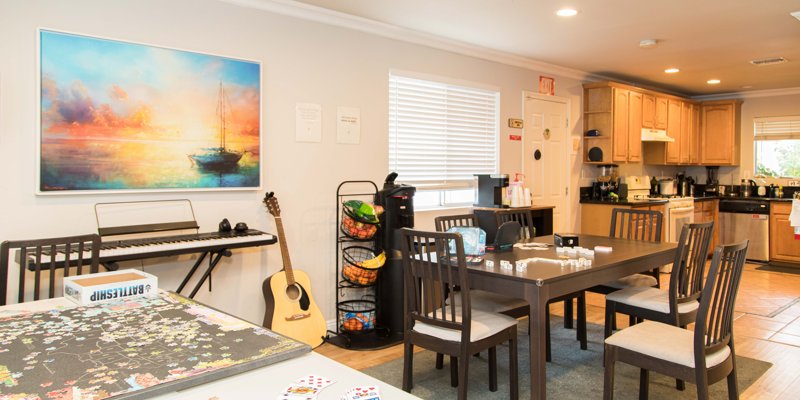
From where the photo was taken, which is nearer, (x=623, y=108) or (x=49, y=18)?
(x=49, y=18)

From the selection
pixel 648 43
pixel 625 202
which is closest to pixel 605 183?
pixel 625 202

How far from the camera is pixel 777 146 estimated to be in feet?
26.1

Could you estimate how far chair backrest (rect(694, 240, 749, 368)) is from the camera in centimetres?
227

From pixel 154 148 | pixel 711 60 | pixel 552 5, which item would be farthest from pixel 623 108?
pixel 154 148

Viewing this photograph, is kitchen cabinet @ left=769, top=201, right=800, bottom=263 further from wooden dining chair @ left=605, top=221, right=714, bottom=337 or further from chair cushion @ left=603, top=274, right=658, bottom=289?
wooden dining chair @ left=605, top=221, right=714, bottom=337

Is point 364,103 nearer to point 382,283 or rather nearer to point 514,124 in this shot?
point 382,283

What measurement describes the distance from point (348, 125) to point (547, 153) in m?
2.82

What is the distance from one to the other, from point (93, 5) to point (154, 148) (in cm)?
85

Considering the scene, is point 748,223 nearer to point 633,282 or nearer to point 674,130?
point 674,130

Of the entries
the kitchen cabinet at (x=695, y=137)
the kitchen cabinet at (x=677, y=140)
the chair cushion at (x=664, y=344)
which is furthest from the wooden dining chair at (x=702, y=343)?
the kitchen cabinet at (x=695, y=137)

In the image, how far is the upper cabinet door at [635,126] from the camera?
22.0 ft

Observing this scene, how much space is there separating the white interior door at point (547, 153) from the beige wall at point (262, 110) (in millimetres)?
1292

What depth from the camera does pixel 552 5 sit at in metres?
3.90

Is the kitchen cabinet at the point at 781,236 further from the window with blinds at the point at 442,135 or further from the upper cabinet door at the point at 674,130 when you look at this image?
the window with blinds at the point at 442,135
